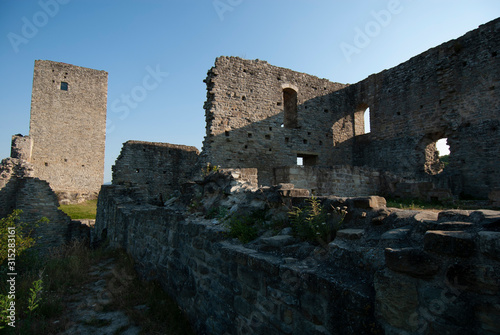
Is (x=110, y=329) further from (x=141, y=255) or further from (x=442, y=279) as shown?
(x=442, y=279)

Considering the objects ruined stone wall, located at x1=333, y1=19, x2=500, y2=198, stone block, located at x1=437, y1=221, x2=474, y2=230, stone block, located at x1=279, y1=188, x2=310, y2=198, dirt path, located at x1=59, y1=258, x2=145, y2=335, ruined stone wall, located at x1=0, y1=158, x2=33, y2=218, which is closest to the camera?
stone block, located at x1=437, y1=221, x2=474, y2=230

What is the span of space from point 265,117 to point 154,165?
22.0 ft

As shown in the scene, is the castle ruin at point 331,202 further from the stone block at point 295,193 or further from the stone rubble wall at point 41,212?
the stone rubble wall at point 41,212

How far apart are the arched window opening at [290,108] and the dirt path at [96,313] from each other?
10.9m

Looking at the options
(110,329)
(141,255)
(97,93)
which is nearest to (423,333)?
(110,329)

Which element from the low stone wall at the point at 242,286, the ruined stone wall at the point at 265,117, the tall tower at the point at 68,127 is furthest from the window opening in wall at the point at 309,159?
the tall tower at the point at 68,127

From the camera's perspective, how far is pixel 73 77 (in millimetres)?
23031

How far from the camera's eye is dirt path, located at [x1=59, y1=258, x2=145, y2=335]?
356 cm

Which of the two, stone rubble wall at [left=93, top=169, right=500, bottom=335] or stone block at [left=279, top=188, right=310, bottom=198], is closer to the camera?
stone rubble wall at [left=93, top=169, right=500, bottom=335]

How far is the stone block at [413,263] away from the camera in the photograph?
152cm

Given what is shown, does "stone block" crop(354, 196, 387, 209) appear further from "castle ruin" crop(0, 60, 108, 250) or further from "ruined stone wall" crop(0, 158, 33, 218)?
"castle ruin" crop(0, 60, 108, 250)

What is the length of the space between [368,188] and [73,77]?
24708 mm

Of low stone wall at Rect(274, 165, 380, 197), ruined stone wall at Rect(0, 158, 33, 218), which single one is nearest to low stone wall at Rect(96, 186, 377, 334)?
low stone wall at Rect(274, 165, 380, 197)

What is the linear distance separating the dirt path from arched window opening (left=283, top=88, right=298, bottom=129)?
10941mm
